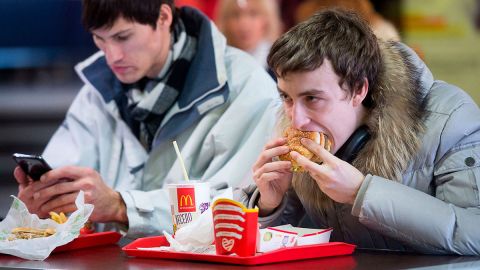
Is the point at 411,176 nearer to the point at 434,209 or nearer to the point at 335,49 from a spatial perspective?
the point at 434,209

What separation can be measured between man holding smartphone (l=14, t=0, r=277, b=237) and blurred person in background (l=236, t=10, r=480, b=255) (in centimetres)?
63

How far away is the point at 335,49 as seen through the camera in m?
2.48

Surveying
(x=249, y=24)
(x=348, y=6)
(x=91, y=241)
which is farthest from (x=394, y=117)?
(x=249, y=24)

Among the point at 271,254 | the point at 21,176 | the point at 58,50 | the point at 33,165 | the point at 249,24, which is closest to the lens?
the point at 271,254

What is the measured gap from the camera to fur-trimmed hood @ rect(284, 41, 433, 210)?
8.21ft

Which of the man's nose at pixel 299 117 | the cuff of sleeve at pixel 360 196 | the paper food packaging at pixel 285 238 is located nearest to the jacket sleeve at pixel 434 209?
the cuff of sleeve at pixel 360 196

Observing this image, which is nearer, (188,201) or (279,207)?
(188,201)

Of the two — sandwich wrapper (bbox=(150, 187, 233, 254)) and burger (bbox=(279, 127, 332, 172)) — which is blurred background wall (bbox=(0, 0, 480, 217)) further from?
sandwich wrapper (bbox=(150, 187, 233, 254))

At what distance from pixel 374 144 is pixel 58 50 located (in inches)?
190

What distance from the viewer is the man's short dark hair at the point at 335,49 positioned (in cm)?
247

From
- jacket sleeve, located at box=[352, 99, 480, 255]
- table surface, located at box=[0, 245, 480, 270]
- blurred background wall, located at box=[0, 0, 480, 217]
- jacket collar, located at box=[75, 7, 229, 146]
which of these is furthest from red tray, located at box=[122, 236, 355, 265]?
blurred background wall, located at box=[0, 0, 480, 217]

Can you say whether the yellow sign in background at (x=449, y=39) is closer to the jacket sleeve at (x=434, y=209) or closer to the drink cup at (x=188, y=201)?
A: the jacket sleeve at (x=434, y=209)

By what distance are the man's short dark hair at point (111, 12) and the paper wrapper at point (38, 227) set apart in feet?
2.73

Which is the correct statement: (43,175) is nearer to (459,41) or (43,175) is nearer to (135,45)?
(135,45)
